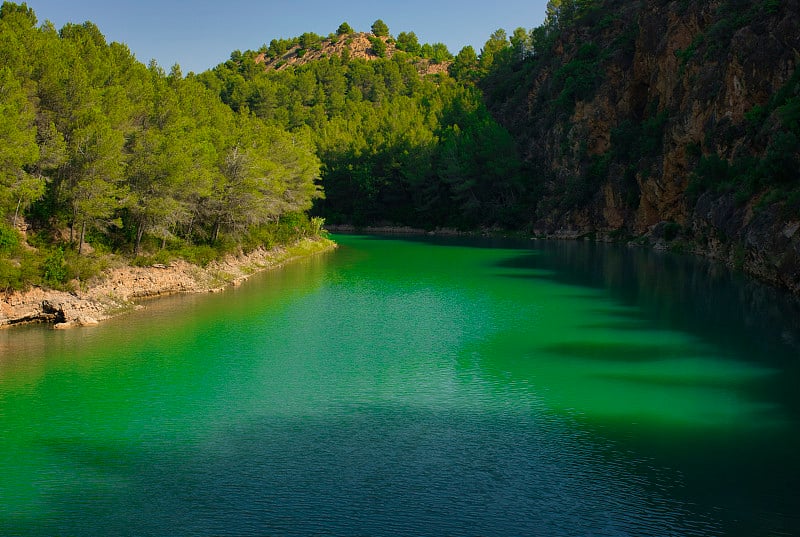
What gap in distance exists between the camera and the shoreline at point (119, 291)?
30016 mm

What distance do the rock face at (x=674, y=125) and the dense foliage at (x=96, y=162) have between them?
32.0m

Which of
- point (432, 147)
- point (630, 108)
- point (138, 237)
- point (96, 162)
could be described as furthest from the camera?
point (432, 147)

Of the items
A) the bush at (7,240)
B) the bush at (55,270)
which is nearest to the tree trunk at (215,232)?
the bush at (55,270)

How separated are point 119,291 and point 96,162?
6.15m

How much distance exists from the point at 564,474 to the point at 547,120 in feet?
296

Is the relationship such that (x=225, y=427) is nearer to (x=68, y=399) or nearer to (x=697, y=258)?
(x=68, y=399)

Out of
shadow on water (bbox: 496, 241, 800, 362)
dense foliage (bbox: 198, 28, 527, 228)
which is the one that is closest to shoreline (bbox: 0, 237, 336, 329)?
shadow on water (bbox: 496, 241, 800, 362)

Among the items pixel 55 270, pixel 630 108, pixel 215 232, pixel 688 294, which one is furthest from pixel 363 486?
pixel 630 108

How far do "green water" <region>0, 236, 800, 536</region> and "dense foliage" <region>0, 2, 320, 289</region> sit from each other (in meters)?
5.47

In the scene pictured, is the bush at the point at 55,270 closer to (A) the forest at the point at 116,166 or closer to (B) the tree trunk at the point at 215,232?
(A) the forest at the point at 116,166

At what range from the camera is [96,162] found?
33.9 m

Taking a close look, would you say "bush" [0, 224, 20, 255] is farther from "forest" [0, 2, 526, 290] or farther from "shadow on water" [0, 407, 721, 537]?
"shadow on water" [0, 407, 721, 537]

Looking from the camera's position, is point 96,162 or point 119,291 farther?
point 119,291

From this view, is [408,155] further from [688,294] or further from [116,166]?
[116,166]
